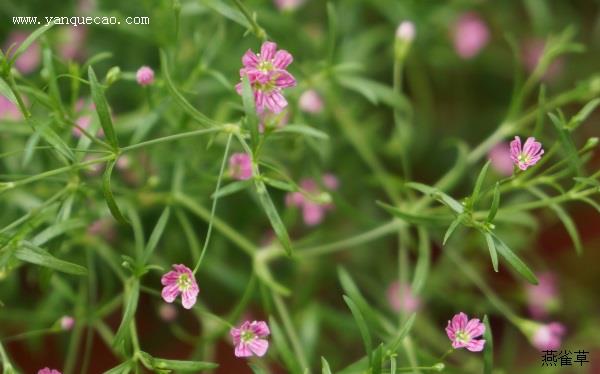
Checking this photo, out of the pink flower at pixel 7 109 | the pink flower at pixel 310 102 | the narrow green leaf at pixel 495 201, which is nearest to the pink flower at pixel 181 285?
the narrow green leaf at pixel 495 201

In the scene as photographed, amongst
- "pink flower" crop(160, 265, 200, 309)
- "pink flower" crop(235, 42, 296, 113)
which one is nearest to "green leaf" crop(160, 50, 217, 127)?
"pink flower" crop(235, 42, 296, 113)

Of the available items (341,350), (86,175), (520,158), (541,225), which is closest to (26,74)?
(86,175)

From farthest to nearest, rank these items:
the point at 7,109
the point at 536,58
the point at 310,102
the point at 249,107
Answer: the point at 536,58 < the point at 7,109 < the point at 310,102 < the point at 249,107

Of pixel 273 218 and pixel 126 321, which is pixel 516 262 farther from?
pixel 126 321

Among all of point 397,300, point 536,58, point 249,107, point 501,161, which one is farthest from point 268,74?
point 536,58

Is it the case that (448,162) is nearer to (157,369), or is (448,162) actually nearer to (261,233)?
(261,233)

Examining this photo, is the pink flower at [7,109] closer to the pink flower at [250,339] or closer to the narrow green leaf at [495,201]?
the pink flower at [250,339]
